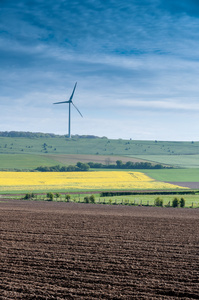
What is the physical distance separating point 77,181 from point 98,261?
238 feet

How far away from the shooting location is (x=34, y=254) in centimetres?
2119

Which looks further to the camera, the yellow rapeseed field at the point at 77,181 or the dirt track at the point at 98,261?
the yellow rapeseed field at the point at 77,181

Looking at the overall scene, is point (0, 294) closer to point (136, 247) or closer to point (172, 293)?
point (172, 293)

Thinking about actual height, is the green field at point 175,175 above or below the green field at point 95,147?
below

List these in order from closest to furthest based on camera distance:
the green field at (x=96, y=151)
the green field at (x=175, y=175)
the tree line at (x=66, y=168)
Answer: the green field at (x=175, y=175), the tree line at (x=66, y=168), the green field at (x=96, y=151)

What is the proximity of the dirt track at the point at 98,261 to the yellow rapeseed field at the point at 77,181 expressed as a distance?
49.3m

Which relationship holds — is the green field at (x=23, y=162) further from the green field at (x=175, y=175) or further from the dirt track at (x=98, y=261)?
the dirt track at (x=98, y=261)

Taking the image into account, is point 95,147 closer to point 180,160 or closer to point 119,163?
point 180,160

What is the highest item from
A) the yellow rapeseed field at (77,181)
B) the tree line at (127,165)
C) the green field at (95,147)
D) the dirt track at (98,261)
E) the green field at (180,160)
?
the green field at (95,147)

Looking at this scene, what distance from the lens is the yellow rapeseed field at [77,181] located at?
81.7 metres

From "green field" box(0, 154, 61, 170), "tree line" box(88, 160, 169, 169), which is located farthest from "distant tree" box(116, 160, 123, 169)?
"green field" box(0, 154, 61, 170)

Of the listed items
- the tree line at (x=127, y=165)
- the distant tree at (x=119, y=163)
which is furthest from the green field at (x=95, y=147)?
the tree line at (x=127, y=165)

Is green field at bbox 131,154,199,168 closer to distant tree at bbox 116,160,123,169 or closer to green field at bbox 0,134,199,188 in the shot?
green field at bbox 0,134,199,188

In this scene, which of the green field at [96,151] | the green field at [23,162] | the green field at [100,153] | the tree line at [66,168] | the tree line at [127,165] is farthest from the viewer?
the green field at [96,151]
